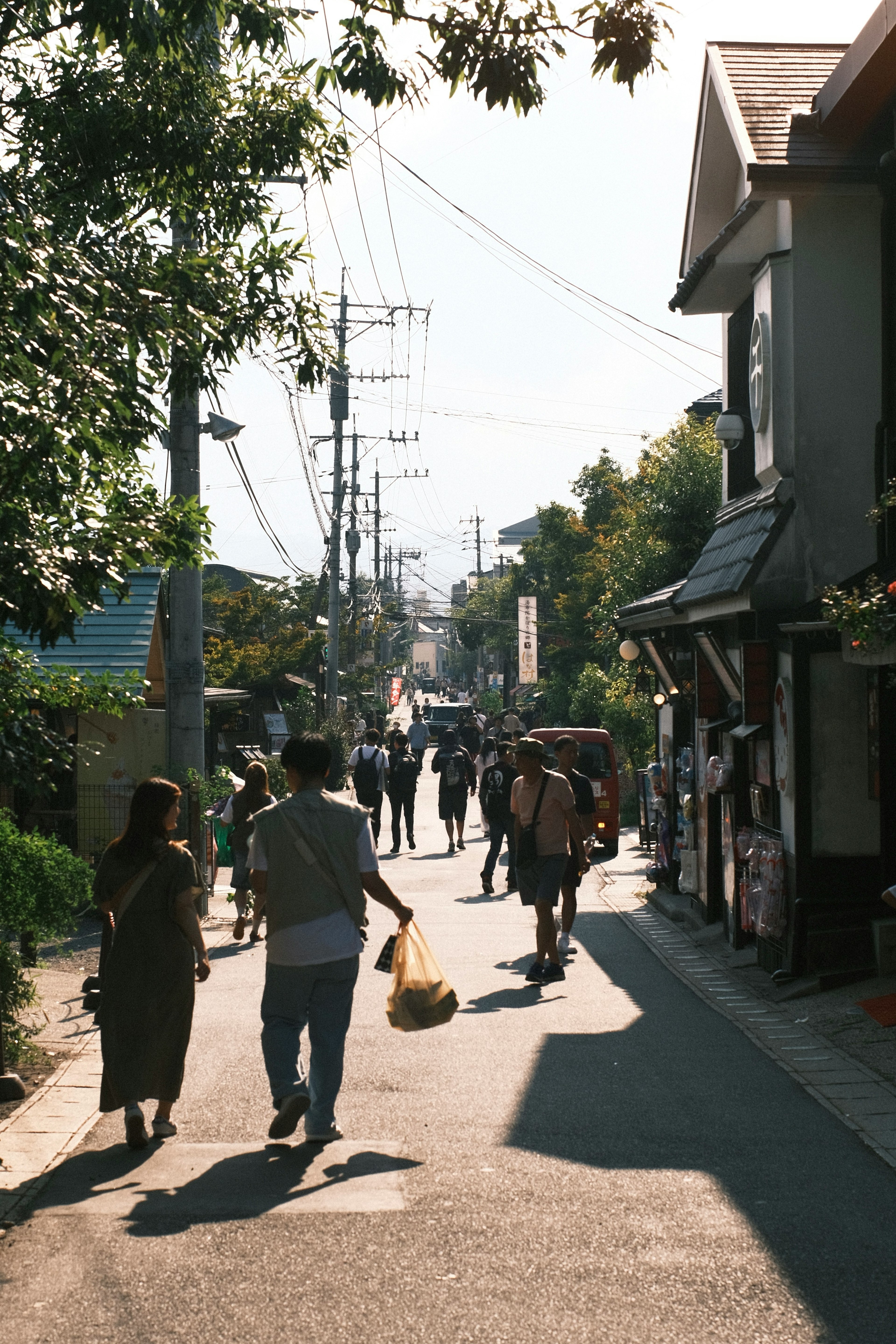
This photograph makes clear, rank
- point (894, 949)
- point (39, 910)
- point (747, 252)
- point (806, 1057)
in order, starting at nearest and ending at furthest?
point (39, 910)
point (806, 1057)
point (894, 949)
point (747, 252)

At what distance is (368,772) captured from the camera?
2031 cm

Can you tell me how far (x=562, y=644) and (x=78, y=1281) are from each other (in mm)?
44663

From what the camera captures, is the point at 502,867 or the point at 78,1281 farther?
the point at 502,867

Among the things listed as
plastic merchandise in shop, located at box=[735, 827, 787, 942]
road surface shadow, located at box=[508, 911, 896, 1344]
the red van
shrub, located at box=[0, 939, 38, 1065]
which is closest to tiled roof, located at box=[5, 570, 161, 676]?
plastic merchandise in shop, located at box=[735, 827, 787, 942]

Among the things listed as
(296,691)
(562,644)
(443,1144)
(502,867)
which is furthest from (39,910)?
(562,644)

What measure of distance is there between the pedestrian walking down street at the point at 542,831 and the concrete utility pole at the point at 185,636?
176 inches

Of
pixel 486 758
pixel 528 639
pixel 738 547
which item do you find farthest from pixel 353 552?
pixel 738 547

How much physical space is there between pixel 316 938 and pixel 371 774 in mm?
14359

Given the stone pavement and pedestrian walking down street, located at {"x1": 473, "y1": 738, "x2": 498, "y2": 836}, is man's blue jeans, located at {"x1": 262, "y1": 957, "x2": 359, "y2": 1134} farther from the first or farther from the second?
pedestrian walking down street, located at {"x1": 473, "y1": 738, "x2": 498, "y2": 836}

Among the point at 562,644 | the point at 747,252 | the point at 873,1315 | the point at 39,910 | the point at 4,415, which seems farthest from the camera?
the point at 562,644

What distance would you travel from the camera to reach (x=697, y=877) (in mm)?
13977

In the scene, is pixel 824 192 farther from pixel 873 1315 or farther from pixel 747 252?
pixel 873 1315

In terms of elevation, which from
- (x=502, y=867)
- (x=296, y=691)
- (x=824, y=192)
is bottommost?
(x=502, y=867)

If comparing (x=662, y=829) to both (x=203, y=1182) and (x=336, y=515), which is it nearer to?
(x=203, y=1182)
